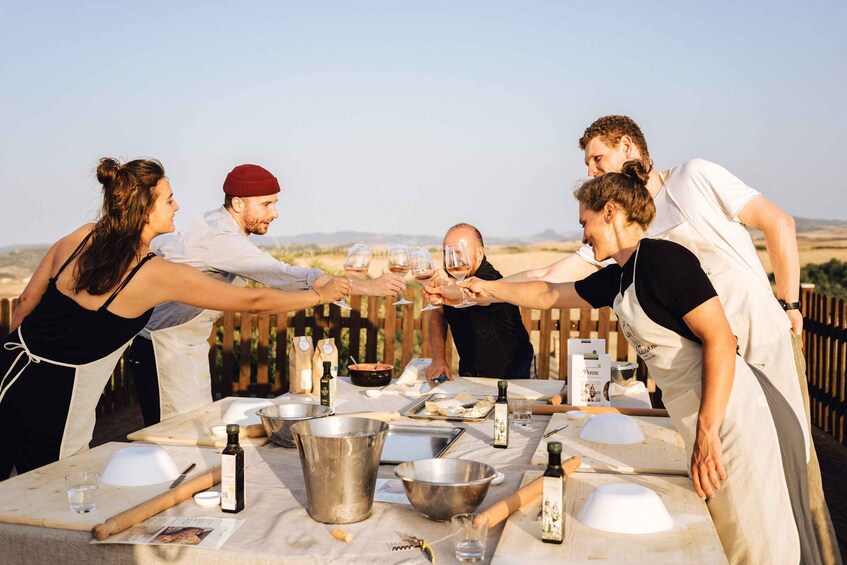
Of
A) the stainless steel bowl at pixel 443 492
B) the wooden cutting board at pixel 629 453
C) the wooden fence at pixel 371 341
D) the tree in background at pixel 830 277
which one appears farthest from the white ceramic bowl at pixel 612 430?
the tree in background at pixel 830 277

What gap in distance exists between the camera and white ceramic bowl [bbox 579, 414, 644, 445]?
300 centimetres

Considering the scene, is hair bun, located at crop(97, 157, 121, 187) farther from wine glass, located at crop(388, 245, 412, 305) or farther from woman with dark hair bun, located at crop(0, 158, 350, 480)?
wine glass, located at crop(388, 245, 412, 305)

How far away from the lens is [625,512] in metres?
2.07

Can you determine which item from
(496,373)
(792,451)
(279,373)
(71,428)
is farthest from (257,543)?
(279,373)

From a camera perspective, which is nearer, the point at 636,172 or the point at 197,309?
the point at 636,172

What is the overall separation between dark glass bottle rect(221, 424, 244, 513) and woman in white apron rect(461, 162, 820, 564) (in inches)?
54.4

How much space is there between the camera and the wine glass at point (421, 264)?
13.4ft

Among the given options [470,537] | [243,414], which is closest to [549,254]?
[243,414]

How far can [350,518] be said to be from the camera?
85.4 inches

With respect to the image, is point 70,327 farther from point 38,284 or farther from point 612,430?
point 612,430

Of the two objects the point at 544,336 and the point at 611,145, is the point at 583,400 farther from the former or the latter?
the point at 544,336

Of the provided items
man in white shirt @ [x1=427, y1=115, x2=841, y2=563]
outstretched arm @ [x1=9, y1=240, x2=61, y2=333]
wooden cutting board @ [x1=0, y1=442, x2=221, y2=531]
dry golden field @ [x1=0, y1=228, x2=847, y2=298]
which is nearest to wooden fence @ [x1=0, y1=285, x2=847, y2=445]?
man in white shirt @ [x1=427, y1=115, x2=841, y2=563]

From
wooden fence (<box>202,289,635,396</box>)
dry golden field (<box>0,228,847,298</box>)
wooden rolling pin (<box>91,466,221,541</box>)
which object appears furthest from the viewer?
dry golden field (<box>0,228,847,298</box>)

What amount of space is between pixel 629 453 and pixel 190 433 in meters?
1.74
